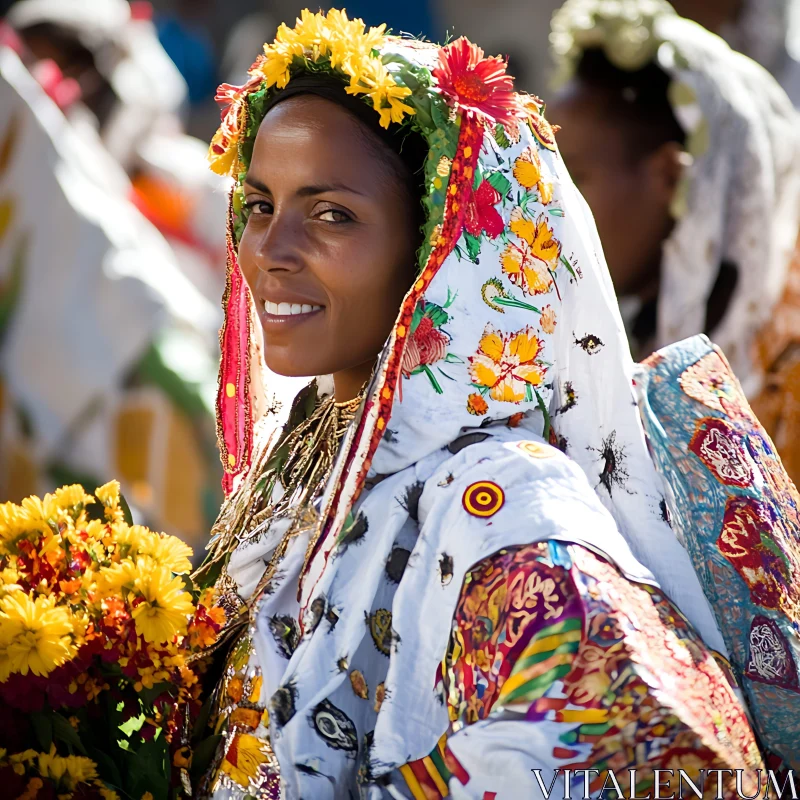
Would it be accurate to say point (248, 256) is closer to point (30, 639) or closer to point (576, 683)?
point (30, 639)

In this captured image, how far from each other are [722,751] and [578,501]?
43cm

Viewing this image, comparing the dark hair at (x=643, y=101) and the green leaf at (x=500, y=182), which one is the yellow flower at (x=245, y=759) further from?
the dark hair at (x=643, y=101)

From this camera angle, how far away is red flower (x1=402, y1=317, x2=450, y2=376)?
2.07 meters

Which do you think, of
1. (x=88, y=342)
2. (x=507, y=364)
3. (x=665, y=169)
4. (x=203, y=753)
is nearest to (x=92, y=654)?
(x=203, y=753)

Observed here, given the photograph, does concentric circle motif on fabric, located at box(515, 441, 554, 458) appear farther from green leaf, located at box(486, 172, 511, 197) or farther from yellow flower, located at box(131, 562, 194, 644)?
yellow flower, located at box(131, 562, 194, 644)

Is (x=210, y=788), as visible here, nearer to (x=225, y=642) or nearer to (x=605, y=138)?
(x=225, y=642)

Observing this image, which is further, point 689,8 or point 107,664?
point 689,8

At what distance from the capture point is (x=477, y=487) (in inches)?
75.6

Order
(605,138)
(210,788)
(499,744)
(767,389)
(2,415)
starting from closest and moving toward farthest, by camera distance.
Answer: (499,744) < (210,788) < (767,389) < (605,138) < (2,415)

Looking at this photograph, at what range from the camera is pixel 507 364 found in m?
2.08

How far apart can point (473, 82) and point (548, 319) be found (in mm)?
450

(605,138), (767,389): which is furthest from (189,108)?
(767,389)

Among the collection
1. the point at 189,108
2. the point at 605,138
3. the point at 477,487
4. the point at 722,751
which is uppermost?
the point at 189,108

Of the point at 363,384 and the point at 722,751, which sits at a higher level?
the point at 363,384
